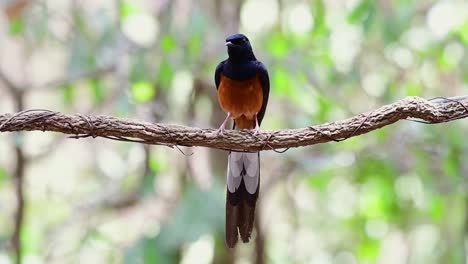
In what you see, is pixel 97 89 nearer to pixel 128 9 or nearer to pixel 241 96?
pixel 128 9

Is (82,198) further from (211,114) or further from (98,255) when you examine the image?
(211,114)

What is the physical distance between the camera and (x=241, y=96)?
3.52 metres

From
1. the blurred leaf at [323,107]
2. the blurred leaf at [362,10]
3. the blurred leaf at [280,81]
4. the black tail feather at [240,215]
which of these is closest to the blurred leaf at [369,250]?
the blurred leaf at [323,107]

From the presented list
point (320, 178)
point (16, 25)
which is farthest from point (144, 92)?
point (320, 178)

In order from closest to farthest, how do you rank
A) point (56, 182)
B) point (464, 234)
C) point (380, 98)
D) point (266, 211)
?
point (464, 234), point (380, 98), point (266, 211), point (56, 182)

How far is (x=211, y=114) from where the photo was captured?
16.1 ft

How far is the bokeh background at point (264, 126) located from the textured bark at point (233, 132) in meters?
1.40

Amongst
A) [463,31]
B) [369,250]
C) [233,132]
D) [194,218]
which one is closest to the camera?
[233,132]

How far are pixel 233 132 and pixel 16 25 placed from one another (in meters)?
2.35

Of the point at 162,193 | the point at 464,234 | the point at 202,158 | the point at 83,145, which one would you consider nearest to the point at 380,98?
the point at 464,234

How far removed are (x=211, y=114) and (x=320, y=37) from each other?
933 mm

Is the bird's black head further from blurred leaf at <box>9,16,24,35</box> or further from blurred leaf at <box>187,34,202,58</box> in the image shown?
blurred leaf at <box>9,16,24,35</box>

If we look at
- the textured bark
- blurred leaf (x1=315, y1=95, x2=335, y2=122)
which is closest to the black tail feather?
the textured bark

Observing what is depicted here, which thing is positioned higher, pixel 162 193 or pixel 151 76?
pixel 151 76
